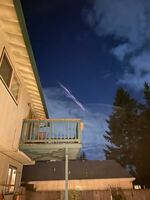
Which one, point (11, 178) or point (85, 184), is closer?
point (11, 178)

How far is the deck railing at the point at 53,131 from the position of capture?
7.93m

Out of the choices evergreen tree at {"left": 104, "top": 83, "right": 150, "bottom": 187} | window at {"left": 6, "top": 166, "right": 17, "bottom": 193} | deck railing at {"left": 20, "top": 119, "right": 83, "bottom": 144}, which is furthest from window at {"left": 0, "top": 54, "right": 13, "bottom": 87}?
evergreen tree at {"left": 104, "top": 83, "right": 150, "bottom": 187}

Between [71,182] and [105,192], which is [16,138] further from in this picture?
[71,182]

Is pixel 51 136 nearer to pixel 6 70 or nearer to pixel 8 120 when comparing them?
pixel 8 120

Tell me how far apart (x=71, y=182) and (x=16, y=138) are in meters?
11.5

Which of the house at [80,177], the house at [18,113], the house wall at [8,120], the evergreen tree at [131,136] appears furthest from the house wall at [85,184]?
the evergreen tree at [131,136]

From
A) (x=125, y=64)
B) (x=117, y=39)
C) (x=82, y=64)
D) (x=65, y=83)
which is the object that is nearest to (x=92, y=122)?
(x=65, y=83)

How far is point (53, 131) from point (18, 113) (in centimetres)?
167

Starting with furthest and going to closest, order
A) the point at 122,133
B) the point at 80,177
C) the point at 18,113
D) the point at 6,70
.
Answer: the point at 122,133
the point at 80,177
the point at 18,113
the point at 6,70

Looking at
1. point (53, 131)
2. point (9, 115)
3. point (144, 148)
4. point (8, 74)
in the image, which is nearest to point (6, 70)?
point (8, 74)

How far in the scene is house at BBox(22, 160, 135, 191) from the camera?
16.9 m

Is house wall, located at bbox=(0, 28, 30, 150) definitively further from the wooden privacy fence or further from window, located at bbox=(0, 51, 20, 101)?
the wooden privacy fence

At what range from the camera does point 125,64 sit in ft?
266

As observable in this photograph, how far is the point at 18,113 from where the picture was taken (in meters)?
7.59
